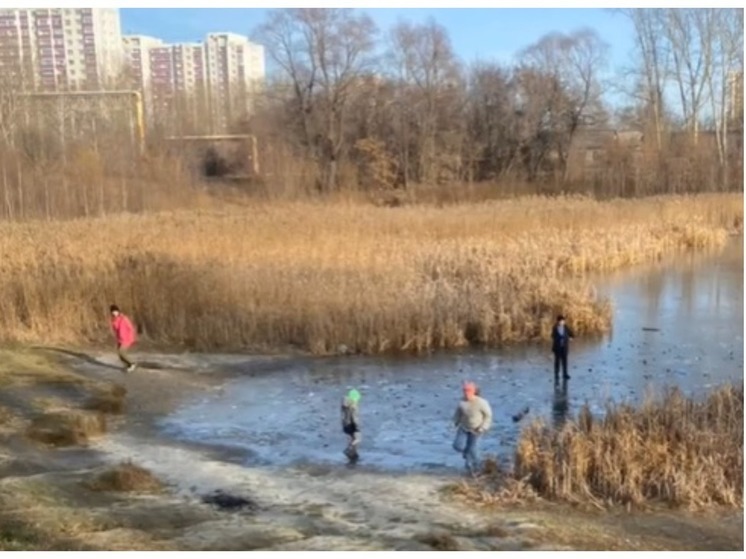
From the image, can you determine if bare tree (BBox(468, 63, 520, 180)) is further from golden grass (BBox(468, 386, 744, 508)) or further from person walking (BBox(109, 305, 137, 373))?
golden grass (BBox(468, 386, 744, 508))

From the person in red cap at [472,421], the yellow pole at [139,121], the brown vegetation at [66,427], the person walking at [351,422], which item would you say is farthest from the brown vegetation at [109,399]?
the yellow pole at [139,121]

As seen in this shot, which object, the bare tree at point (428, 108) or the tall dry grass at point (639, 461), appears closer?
the tall dry grass at point (639, 461)

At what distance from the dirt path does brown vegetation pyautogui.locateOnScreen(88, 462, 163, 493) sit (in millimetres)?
105

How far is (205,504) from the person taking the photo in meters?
8.39

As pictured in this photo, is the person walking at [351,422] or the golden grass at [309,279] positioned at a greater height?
the golden grass at [309,279]

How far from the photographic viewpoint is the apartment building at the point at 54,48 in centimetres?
3075

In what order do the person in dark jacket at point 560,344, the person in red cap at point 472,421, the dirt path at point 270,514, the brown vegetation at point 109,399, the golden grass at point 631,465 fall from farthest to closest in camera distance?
the person in dark jacket at point 560,344
the brown vegetation at point 109,399
the person in red cap at point 472,421
the golden grass at point 631,465
the dirt path at point 270,514

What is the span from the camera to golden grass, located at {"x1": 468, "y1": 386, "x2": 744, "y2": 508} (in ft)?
27.2

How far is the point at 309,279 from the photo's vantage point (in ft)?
59.2

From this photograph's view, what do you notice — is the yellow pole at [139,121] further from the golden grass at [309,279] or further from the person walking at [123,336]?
the person walking at [123,336]

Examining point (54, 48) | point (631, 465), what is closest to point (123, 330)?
point (631, 465)

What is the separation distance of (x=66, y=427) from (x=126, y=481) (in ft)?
8.69

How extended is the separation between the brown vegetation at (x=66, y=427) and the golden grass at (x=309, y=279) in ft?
15.6

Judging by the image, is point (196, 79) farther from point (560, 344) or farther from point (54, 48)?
point (560, 344)
